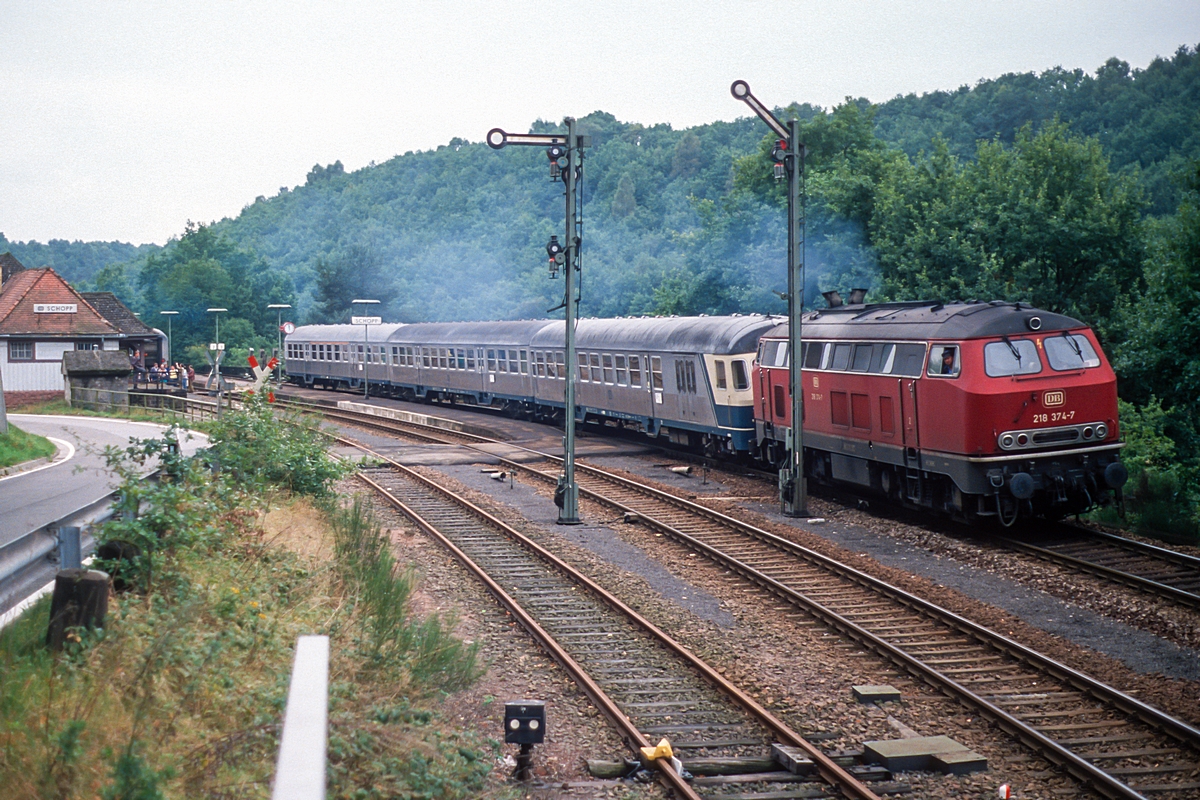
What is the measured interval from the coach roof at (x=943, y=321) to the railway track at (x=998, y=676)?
402 centimetres

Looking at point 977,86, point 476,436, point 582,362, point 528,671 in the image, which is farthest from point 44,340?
point 977,86

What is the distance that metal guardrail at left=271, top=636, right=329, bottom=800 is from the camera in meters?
2.20

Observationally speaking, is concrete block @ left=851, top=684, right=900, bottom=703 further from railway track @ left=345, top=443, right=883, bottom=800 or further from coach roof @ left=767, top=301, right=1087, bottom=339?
coach roof @ left=767, top=301, right=1087, bottom=339

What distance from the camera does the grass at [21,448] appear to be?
83.8ft

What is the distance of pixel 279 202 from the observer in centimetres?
15725

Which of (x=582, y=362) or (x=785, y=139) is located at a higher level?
(x=785, y=139)

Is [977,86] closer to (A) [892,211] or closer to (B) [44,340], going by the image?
(A) [892,211]

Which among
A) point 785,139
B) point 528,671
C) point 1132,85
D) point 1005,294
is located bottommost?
point 528,671

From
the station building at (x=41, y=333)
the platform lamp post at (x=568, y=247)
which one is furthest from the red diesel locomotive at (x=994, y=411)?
the station building at (x=41, y=333)

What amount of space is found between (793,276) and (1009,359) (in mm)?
4272

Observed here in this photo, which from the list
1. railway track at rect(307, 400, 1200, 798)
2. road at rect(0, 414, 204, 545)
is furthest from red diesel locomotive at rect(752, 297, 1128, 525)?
road at rect(0, 414, 204, 545)

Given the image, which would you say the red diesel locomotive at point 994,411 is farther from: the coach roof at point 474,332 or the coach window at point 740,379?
the coach roof at point 474,332

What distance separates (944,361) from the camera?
16.5m

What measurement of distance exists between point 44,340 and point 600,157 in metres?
88.9
